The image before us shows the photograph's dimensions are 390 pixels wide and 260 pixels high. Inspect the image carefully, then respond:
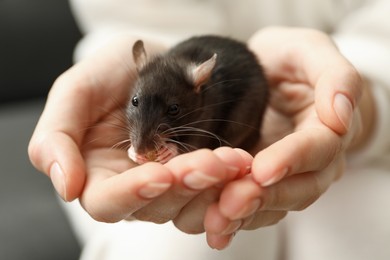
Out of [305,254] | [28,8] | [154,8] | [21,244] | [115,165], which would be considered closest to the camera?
[115,165]

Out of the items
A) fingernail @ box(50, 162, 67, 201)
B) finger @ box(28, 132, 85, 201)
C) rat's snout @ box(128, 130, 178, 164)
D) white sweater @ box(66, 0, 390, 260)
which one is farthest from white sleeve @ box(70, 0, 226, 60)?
fingernail @ box(50, 162, 67, 201)

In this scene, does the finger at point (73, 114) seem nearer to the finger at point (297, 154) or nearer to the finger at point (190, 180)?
the finger at point (190, 180)

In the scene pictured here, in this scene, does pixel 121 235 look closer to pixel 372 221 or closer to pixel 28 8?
pixel 372 221

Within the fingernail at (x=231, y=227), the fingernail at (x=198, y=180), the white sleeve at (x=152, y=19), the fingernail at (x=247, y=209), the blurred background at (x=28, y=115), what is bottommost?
the blurred background at (x=28, y=115)

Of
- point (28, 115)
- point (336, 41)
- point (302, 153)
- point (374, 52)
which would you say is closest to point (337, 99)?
point (302, 153)

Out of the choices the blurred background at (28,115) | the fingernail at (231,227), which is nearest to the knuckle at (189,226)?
the fingernail at (231,227)

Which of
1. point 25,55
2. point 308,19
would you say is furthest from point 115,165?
point 25,55
